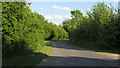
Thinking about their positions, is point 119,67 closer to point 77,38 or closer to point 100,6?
point 100,6

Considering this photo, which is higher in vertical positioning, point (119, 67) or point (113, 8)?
point (113, 8)

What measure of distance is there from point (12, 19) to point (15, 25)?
64cm

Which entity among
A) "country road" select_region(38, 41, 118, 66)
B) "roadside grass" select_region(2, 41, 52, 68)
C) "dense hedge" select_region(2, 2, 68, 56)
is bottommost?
"country road" select_region(38, 41, 118, 66)

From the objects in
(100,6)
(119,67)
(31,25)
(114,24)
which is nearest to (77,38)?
(100,6)

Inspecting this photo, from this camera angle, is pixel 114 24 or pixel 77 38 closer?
pixel 114 24

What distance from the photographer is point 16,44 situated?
13.9m

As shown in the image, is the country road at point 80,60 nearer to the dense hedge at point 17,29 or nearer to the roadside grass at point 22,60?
the roadside grass at point 22,60

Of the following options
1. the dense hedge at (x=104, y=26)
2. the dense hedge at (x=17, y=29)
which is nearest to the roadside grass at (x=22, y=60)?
the dense hedge at (x=17, y=29)

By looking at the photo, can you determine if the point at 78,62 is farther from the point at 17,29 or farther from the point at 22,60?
the point at 17,29

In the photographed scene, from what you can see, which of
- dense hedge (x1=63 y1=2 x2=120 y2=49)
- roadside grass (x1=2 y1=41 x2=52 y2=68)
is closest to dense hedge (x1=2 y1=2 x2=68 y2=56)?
roadside grass (x1=2 y1=41 x2=52 y2=68)

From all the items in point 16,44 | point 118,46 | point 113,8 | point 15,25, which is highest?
point 113,8

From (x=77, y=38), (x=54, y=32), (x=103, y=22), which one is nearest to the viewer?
(x=103, y=22)

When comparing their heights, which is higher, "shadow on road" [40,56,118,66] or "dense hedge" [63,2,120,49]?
"dense hedge" [63,2,120,49]

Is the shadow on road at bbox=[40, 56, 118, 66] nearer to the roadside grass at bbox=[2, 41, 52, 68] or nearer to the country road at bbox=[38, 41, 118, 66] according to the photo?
the country road at bbox=[38, 41, 118, 66]
